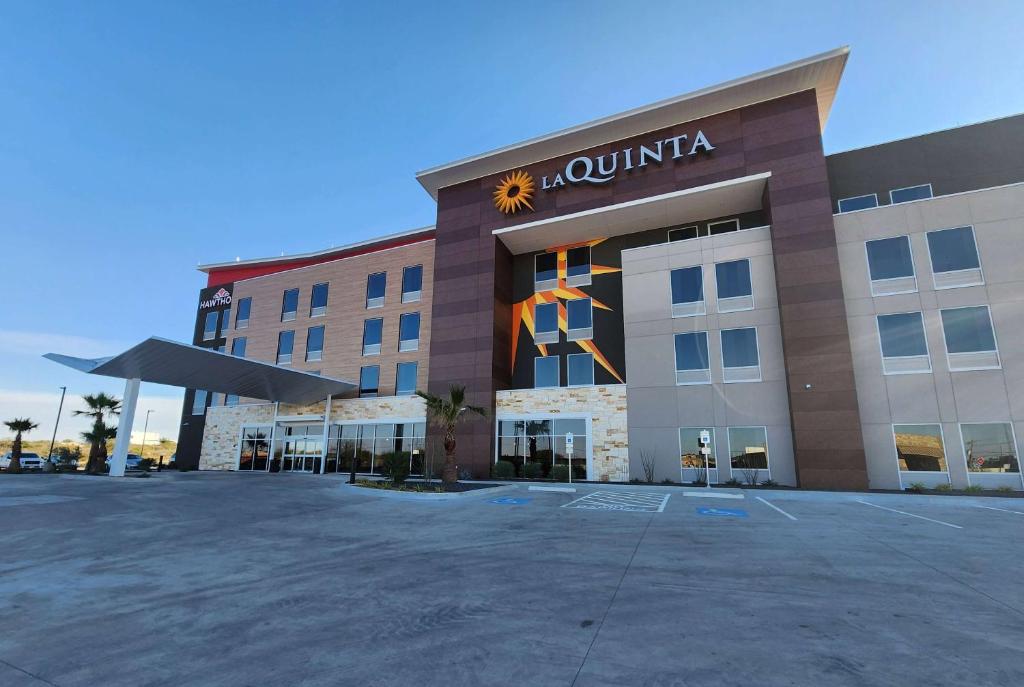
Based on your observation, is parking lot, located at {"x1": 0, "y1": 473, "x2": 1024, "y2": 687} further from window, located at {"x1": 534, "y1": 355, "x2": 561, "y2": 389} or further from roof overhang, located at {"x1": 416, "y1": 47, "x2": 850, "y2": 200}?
roof overhang, located at {"x1": 416, "y1": 47, "x2": 850, "y2": 200}

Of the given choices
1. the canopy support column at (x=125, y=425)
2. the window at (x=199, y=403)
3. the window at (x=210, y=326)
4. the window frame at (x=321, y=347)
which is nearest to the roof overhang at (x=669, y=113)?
the window frame at (x=321, y=347)

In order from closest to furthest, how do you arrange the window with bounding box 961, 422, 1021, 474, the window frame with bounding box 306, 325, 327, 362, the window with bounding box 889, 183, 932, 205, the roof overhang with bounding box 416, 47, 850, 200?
the window with bounding box 961, 422, 1021, 474 < the roof overhang with bounding box 416, 47, 850, 200 < the window with bounding box 889, 183, 932, 205 < the window frame with bounding box 306, 325, 327, 362

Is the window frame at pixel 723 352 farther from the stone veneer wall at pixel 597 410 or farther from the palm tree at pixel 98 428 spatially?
the palm tree at pixel 98 428

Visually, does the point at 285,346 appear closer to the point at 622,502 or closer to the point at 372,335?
the point at 372,335

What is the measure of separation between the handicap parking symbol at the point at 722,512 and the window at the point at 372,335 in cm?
2424

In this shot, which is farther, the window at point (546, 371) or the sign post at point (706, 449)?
the window at point (546, 371)

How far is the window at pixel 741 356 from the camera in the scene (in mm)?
23391

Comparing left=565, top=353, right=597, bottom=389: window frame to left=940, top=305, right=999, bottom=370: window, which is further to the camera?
left=565, top=353, right=597, bottom=389: window frame

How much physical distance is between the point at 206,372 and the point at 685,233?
27.9 meters

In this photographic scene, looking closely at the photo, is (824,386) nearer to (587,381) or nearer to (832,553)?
(587,381)

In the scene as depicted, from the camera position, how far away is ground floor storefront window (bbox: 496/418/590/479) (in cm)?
2617

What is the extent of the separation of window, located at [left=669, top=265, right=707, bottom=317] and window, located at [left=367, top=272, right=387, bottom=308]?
63.0ft

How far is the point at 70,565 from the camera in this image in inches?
301

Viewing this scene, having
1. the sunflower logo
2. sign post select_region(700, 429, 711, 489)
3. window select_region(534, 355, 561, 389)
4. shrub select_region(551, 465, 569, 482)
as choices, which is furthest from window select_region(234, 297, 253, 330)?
sign post select_region(700, 429, 711, 489)
